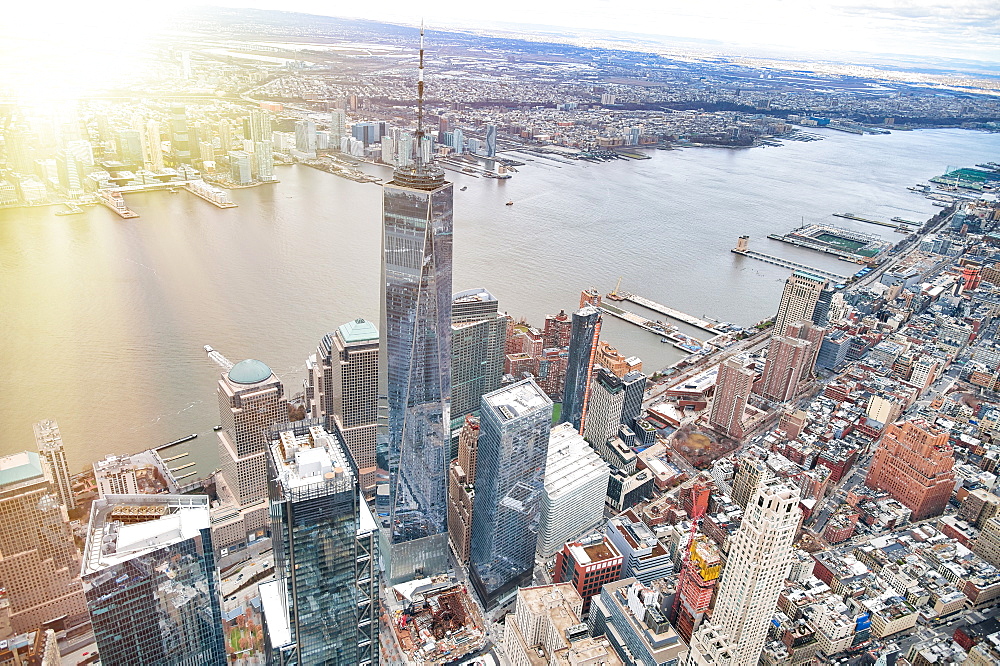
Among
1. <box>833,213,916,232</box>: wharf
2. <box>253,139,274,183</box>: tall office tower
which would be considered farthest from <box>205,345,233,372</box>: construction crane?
<box>833,213,916,232</box>: wharf

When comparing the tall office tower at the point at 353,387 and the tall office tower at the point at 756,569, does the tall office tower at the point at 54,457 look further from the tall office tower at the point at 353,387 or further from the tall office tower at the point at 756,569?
the tall office tower at the point at 756,569

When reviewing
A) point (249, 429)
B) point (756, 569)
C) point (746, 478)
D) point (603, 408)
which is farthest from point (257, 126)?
point (756, 569)

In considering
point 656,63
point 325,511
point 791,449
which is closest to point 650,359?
point 791,449

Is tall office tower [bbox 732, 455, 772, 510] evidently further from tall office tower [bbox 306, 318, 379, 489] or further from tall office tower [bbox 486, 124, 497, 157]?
tall office tower [bbox 486, 124, 497, 157]

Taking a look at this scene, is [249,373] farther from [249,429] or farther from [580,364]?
[580,364]

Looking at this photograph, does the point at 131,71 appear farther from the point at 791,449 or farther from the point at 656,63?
the point at 656,63
